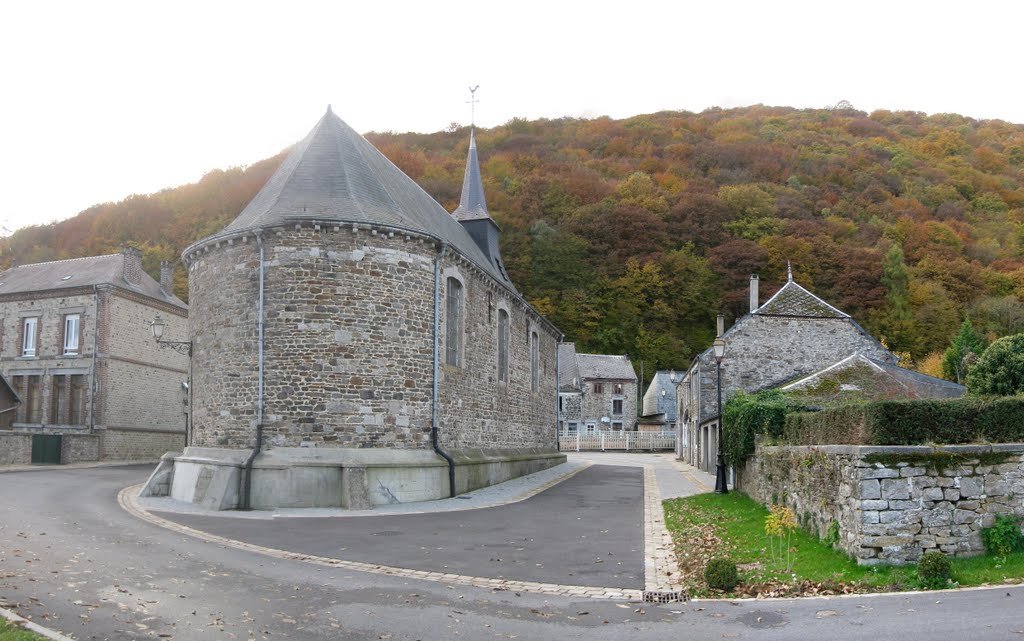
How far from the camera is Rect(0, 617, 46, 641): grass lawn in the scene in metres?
5.24

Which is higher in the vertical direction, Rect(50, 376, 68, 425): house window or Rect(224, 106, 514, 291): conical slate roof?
Rect(224, 106, 514, 291): conical slate roof

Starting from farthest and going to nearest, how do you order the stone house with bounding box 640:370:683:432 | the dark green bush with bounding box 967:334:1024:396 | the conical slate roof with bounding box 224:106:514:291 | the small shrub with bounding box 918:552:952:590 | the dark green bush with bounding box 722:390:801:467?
1. the stone house with bounding box 640:370:683:432
2. the dark green bush with bounding box 967:334:1024:396
3. the conical slate roof with bounding box 224:106:514:291
4. the dark green bush with bounding box 722:390:801:467
5. the small shrub with bounding box 918:552:952:590

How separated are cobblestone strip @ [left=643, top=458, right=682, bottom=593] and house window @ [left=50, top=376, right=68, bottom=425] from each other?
2611 centimetres

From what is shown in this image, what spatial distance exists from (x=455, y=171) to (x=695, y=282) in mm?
23139

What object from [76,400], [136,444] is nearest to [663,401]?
[136,444]

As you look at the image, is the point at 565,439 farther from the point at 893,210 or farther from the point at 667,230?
the point at 893,210

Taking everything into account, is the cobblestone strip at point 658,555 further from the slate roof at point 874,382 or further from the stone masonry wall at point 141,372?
the stone masonry wall at point 141,372

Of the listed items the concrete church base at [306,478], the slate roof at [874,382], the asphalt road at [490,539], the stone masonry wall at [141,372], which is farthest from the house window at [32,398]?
the slate roof at [874,382]

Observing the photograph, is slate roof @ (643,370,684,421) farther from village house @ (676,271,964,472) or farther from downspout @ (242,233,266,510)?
downspout @ (242,233,266,510)

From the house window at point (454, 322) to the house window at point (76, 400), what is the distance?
1989cm

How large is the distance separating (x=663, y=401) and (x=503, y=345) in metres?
35.6

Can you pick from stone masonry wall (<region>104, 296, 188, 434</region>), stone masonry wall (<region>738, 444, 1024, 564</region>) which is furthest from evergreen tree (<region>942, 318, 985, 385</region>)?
stone masonry wall (<region>104, 296, 188, 434</region>)

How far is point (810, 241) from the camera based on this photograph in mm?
63656

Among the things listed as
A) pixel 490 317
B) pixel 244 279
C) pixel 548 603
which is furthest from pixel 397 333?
pixel 548 603
